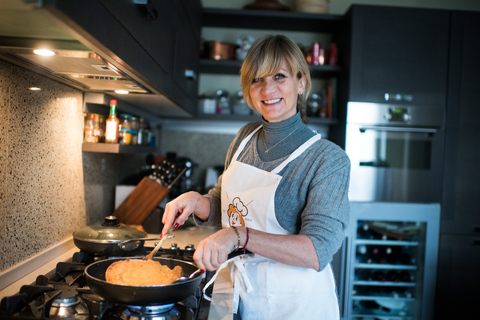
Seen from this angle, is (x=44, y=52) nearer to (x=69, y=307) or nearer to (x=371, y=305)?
(x=69, y=307)

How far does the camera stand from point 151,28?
128cm

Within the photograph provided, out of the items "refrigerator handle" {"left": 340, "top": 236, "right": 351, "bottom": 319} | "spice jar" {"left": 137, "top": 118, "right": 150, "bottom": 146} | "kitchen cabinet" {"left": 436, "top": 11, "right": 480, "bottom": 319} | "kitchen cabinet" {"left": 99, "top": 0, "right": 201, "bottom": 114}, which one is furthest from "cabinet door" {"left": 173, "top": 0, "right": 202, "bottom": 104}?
"kitchen cabinet" {"left": 436, "top": 11, "right": 480, "bottom": 319}

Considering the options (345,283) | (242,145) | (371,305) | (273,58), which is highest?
(273,58)

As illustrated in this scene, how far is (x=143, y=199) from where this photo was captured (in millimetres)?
2129

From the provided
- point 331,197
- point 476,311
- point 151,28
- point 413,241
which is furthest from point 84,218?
point 476,311

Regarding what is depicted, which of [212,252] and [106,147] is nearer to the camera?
[212,252]

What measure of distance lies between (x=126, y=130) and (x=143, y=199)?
371 millimetres

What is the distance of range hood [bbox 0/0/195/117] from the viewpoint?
27.0 inches

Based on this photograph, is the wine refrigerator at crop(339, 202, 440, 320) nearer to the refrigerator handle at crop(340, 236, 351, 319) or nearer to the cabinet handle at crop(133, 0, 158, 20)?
the refrigerator handle at crop(340, 236, 351, 319)

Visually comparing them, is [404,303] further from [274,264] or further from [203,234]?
[274,264]

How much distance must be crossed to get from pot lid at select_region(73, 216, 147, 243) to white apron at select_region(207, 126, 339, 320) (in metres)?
0.40

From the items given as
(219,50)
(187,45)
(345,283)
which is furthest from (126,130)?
(345,283)

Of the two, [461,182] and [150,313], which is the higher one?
[461,182]

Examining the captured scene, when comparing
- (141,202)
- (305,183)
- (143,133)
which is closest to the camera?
(305,183)
